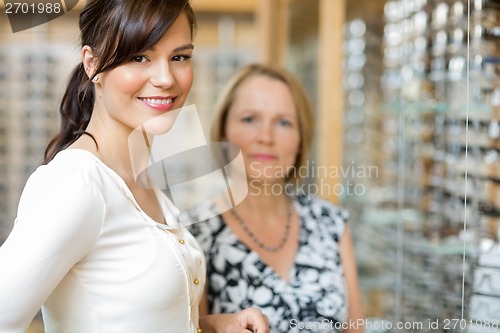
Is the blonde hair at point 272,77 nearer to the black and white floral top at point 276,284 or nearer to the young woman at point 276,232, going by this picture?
the young woman at point 276,232

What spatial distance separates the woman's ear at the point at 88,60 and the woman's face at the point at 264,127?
744 millimetres

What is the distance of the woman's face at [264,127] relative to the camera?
1619 millimetres

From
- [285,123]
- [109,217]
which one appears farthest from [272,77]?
[109,217]

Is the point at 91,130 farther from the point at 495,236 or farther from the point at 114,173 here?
→ the point at 495,236

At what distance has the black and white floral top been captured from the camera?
1420 millimetres

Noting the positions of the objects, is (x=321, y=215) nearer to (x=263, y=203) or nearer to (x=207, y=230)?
(x=263, y=203)

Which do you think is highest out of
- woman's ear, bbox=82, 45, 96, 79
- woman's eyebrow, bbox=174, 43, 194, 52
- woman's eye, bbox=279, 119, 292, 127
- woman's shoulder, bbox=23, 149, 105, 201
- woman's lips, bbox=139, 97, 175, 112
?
woman's eyebrow, bbox=174, 43, 194, 52

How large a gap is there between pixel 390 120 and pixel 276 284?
1493mm

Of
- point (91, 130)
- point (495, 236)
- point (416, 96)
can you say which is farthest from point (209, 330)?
point (416, 96)

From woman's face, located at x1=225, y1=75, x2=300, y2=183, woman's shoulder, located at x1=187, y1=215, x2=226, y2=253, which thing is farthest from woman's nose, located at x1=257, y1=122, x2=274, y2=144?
woman's shoulder, located at x1=187, y1=215, x2=226, y2=253

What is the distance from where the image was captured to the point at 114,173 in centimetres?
90

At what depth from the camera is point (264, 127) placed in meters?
1.63

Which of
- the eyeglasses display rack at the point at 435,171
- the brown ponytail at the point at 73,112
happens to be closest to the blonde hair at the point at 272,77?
the eyeglasses display rack at the point at 435,171

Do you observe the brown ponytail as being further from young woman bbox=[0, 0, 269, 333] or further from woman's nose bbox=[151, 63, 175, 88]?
woman's nose bbox=[151, 63, 175, 88]
